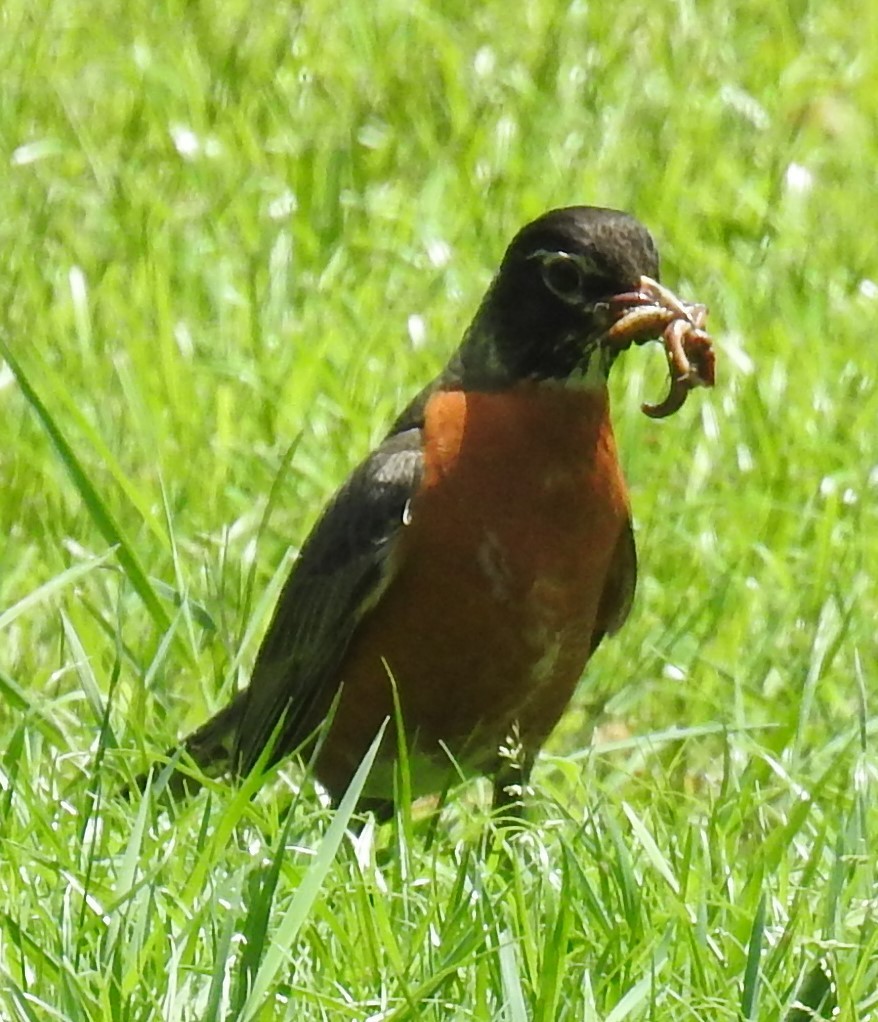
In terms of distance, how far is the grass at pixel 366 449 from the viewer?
10.6 ft

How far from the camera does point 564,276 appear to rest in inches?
168

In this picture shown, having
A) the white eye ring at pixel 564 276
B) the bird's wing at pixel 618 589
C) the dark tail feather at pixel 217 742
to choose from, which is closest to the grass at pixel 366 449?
the dark tail feather at pixel 217 742

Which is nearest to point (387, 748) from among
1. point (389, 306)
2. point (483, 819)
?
point (483, 819)

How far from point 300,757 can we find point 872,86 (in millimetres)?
4082

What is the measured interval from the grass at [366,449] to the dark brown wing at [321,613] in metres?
0.15

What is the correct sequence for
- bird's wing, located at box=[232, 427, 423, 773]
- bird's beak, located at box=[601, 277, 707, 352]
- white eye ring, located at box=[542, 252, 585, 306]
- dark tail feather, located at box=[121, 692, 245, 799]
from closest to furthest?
bird's beak, located at box=[601, 277, 707, 352]
white eye ring, located at box=[542, 252, 585, 306]
bird's wing, located at box=[232, 427, 423, 773]
dark tail feather, located at box=[121, 692, 245, 799]

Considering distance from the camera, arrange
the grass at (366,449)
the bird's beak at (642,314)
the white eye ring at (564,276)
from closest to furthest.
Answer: the grass at (366,449) < the bird's beak at (642,314) < the white eye ring at (564,276)

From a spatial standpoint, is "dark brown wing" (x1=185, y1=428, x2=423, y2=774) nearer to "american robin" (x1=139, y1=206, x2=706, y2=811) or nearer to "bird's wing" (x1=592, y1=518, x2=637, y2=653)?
"american robin" (x1=139, y1=206, x2=706, y2=811)

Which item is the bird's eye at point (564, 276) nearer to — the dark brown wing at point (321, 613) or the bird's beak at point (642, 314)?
the bird's beak at point (642, 314)

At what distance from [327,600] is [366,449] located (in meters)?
1.26

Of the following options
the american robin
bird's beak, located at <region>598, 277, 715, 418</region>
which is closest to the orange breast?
the american robin

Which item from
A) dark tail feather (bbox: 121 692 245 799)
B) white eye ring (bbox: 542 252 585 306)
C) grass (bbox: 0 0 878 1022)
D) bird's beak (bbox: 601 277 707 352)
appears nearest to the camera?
grass (bbox: 0 0 878 1022)

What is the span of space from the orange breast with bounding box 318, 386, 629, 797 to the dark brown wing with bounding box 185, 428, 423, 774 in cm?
4

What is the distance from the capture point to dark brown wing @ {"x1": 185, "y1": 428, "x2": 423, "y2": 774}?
4324mm
